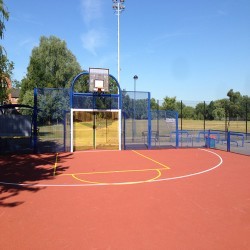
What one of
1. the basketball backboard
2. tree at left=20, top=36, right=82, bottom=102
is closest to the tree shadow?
the basketball backboard

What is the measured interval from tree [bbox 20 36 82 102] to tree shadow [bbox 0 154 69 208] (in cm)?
3225

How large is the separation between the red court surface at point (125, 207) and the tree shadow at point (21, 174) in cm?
3

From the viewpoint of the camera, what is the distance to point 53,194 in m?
7.83

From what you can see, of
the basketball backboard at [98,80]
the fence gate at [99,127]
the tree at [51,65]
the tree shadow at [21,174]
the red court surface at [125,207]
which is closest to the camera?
the red court surface at [125,207]

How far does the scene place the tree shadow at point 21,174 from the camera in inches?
306

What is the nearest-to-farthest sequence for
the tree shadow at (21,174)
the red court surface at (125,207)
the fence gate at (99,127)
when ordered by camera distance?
the red court surface at (125,207) → the tree shadow at (21,174) → the fence gate at (99,127)

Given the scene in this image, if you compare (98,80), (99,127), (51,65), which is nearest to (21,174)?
(98,80)

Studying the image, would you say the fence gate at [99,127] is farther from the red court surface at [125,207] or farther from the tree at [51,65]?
the tree at [51,65]

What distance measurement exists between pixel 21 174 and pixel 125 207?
5580mm

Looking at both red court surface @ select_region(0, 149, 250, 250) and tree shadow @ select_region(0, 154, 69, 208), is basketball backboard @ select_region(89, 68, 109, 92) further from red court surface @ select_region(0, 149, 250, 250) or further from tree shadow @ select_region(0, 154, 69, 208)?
red court surface @ select_region(0, 149, 250, 250)

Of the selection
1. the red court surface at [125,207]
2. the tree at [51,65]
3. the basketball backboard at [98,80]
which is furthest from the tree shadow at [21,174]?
the tree at [51,65]

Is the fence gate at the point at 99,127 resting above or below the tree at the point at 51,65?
below

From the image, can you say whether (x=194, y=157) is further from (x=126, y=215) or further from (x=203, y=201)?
(x=126, y=215)

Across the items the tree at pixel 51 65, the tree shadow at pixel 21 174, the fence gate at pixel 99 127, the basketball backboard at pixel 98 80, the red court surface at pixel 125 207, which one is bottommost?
the red court surface at pixel 125 207
